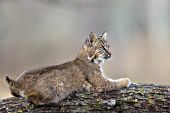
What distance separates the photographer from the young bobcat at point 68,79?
3352 mm

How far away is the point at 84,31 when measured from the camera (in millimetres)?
9172

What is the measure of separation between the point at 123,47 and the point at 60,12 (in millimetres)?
1436

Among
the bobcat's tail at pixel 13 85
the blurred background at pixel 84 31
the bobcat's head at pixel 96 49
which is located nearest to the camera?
the bobcat's tail at pixel 13 85

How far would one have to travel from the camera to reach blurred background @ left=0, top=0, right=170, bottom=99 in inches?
331

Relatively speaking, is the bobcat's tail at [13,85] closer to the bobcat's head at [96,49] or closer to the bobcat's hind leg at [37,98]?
the bobcat's hind leg at [37,98]

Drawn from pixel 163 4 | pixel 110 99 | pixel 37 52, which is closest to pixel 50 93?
pixel 110 99

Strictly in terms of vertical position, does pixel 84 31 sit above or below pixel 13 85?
above

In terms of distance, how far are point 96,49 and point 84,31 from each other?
5482mm

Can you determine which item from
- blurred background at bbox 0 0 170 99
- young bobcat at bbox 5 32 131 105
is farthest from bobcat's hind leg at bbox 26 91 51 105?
blurred background at bbox 0 0 170 99

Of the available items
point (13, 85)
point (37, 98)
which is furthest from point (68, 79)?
point (13, 85)

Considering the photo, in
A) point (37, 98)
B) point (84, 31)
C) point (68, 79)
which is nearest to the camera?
point (37, 98)

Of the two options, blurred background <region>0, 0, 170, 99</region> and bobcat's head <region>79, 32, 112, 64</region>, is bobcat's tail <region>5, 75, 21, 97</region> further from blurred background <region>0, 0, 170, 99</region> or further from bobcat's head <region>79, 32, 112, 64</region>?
blurred background <region>0, 0, 170, 99</region>

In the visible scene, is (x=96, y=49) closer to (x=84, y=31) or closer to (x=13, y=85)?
(x=13, y=85)

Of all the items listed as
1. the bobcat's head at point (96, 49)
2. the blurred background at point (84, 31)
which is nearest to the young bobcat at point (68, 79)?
the bobcat's head at point (96, 49)
